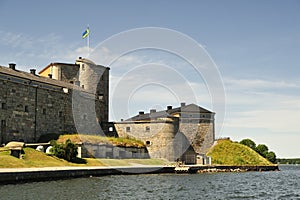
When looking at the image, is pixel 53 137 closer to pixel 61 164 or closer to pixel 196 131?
pixel 61 164

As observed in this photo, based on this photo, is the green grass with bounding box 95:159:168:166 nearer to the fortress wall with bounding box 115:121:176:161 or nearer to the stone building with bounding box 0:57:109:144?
the fortress wall with bounding box 115:121:176:161

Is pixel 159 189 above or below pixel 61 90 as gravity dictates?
below

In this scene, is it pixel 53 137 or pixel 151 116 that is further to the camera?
pixel 151 116

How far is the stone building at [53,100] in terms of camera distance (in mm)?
46156

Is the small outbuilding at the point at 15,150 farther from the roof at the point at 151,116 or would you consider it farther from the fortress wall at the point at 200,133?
the fortress wall at the point at 200,133

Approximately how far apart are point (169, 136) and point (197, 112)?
9.25m

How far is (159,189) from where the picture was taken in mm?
28719

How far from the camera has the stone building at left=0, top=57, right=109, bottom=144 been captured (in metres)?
46.2

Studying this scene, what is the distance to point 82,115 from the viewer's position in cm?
5753

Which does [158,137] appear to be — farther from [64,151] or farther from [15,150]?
[15,150]

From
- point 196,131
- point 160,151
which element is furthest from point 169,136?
point 196,131

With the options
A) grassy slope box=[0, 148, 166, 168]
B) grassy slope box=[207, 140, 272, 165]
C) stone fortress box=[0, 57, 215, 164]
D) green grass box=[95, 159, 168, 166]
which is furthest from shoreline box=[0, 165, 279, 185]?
stone fortress box=[0, 57, 215, 164]

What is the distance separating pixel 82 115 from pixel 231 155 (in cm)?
2395

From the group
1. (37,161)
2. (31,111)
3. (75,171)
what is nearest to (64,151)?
(37,161)
